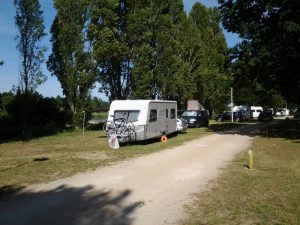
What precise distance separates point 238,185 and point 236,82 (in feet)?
68.6

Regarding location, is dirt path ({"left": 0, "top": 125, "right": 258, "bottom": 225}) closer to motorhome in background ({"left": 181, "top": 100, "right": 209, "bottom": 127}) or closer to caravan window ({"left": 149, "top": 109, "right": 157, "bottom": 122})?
caravan window ({"left": 149, "top": 109, "right": 157, "bottom": 122})

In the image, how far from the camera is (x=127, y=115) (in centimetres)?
2336

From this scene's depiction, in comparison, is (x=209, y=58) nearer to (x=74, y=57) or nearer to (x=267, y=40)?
(x=74, y=57)

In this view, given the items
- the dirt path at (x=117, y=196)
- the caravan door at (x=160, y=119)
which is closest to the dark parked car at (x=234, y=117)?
the caravan door at (x=160, y=119)

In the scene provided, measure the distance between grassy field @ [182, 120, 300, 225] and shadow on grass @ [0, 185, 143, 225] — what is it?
4.84 ft

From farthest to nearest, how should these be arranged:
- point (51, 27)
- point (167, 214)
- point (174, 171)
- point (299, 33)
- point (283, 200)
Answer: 1. point (51, 27)
2. point (299, 33)
3. point (174, 171)
4. point (283, 200)
5. point (167, 214)

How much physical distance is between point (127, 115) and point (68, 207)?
14569 mm

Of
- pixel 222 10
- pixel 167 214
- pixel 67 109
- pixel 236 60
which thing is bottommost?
pixel 167 214

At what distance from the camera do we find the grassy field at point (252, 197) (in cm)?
816

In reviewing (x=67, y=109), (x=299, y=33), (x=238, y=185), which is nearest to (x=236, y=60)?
(x=299, y=33)

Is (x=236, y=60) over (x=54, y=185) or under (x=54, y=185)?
over

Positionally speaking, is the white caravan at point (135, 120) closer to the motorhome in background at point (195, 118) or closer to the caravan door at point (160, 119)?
the caravan door at point (160, 119)

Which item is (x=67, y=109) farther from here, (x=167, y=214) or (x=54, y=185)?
(x=167, y=214)

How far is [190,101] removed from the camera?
51688mm
